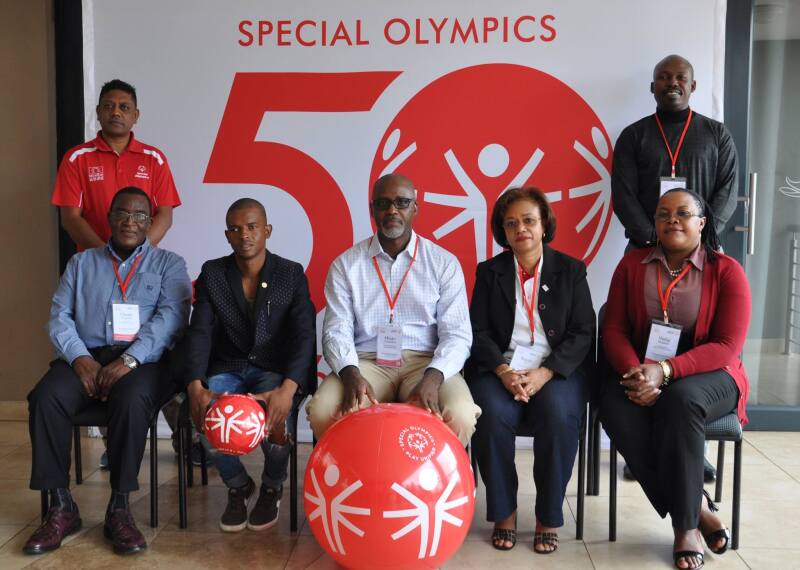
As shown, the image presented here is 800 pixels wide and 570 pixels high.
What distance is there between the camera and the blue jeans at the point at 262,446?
112 inches

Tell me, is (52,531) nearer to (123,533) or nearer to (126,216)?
(123,533)

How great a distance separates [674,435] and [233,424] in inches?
59.6

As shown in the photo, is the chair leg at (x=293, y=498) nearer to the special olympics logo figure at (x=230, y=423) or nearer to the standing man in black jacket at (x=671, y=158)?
the special olympics logo figure at (x=230, y=423)

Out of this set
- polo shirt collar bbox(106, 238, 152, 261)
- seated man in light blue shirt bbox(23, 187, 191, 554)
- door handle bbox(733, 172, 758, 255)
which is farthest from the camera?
door handle bbox(733, 172, 758, 255)

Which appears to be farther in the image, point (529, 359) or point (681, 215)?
point (529, 359)

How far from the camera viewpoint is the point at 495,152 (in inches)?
151

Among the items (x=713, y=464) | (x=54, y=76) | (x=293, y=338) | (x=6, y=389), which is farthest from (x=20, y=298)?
(x=713, y=464)

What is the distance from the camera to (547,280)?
9.37ft

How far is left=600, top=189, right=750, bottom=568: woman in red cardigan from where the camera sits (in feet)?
8.19

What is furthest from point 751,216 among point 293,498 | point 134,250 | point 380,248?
point 134,250

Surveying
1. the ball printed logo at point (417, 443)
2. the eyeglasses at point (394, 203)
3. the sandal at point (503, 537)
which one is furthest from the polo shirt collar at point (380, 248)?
the sandal at point (503, 537)

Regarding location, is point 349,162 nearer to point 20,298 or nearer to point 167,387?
point 167,387

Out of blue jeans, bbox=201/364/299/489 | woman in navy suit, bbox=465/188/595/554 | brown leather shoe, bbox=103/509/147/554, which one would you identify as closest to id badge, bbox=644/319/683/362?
woman in navy suit, bbox=465/188/595/554

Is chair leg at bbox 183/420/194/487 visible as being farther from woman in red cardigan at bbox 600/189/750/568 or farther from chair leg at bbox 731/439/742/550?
chair leg at bbox 731/439/742/550
